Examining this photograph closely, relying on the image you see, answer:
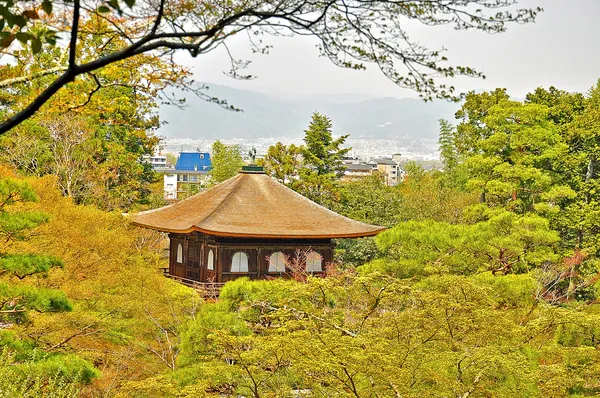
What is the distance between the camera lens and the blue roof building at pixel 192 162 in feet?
271

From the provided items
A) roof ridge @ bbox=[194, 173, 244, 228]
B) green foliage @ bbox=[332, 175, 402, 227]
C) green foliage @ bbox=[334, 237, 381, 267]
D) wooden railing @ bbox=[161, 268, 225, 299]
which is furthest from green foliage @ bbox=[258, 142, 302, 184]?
wooden railing @ bbox=[161, 268, 225, 299]

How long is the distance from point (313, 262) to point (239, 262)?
2205 mm

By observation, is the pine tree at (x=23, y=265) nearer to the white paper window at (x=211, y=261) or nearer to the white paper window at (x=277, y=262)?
the white paper window at (x=211, y=261)

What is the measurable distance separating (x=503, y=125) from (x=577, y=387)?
46.0 feet

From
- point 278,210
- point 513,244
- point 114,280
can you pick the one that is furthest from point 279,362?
point 278,210

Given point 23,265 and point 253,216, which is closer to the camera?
point 23,265

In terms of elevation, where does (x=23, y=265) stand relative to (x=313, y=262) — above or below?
above

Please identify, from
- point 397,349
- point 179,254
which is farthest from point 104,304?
point 179,254

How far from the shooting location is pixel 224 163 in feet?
139

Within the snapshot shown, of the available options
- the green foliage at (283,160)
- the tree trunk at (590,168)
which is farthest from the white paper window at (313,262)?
the green foliage at (283,160)

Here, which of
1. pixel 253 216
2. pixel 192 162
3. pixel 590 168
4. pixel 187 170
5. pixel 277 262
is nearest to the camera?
pixel 277 262

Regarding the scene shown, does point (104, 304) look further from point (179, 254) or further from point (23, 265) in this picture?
point (179, 254)

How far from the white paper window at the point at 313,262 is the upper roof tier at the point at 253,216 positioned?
898 millimetres

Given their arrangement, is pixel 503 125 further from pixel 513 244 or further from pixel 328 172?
pixel 328 172
